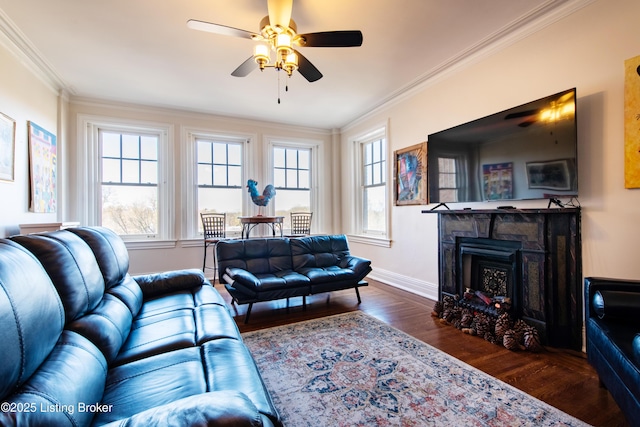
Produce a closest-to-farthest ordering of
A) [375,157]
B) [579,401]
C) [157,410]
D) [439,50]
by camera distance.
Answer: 1. [157,410]
2. [579,401]
3. [439,50]
4. [375,157]

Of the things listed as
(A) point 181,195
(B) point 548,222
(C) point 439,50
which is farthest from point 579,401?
(A) point 181,195

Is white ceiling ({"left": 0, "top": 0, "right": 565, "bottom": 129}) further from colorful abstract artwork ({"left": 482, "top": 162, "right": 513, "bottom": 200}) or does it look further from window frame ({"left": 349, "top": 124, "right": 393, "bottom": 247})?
colorful abstract artwork ({"left": 482, "top": 162, "right": 513, "bottom": 200})

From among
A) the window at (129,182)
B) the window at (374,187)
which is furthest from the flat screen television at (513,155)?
the window at (129,182)

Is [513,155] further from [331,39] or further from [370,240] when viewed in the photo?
[370,240]

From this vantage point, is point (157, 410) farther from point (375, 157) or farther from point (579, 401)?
point (375, 157)

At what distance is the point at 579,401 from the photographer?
1.71 meters

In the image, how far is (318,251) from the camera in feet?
12.5

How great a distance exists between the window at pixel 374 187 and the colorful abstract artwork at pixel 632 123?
9.58 ft

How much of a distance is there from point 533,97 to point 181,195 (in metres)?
4.81

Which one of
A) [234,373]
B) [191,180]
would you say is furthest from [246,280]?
[191,180]

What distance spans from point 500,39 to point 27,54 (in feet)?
15.8

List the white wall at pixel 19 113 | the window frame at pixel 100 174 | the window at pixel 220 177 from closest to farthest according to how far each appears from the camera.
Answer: the white wall at pixel 19 113, the window frame at pixel 100 174, the window at pixel 220 177

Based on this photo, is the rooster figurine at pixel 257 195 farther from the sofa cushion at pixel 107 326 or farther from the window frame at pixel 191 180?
the sofa cushion at pixel 107 326

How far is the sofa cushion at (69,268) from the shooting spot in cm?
128
